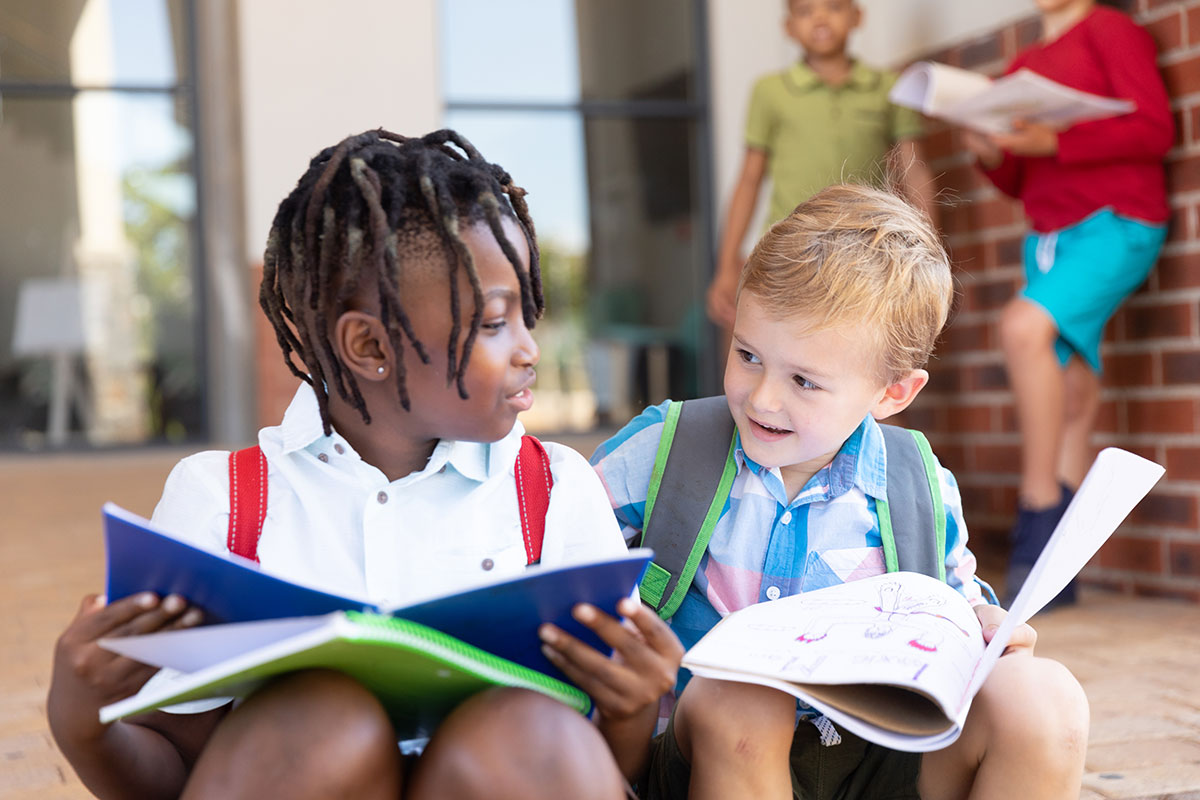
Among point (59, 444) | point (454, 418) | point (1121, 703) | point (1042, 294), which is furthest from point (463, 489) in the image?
point (59, 444)

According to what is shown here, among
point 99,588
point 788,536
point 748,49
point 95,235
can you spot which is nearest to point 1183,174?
point 748,49

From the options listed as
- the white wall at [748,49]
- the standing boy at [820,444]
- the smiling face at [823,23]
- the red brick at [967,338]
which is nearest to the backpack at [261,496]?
the standing boy at [820,444]

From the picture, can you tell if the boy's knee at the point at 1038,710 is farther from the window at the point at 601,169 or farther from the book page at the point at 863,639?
the window at the point at 601,169

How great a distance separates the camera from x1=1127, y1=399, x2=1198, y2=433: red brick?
3256 mm

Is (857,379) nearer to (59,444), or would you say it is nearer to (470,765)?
(470,765)

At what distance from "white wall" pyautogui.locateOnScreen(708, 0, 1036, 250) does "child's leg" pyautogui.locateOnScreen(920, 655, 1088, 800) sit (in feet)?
11.3

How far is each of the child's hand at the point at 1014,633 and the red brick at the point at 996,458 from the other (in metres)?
2.52

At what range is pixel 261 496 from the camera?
1254 mm

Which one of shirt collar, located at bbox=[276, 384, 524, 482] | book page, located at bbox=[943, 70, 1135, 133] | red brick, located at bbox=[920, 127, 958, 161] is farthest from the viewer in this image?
red brick, located at bbox=[920, 127, 958, 161]

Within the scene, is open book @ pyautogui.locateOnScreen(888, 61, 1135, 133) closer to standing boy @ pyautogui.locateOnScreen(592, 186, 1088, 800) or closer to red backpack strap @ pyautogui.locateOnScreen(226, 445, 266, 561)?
standing boy @ pyautogui.locateOnScreen(592, 186, 1088, 800)

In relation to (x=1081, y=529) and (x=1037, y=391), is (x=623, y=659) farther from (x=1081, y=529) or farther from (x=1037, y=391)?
(x=1037, y=391)

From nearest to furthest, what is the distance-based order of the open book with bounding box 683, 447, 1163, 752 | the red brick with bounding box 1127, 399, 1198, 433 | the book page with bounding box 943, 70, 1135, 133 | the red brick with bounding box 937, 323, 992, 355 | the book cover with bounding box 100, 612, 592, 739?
the book cover with bounding box 100, 612, 592, 739 < the open book with bounding box 683, 447, 1163, 752 < the book page with bounding box 943, 70, 1135, 133 < the red brick with bounding box 1127, 399, 1198, 433 < the red brick with bounding box 937, 323, 992, 355

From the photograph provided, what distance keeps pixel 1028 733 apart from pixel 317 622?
0.75 meters

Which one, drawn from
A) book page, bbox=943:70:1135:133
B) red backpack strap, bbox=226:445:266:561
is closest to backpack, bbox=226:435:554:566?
red backpack strap, bbox=226:445:266:561
